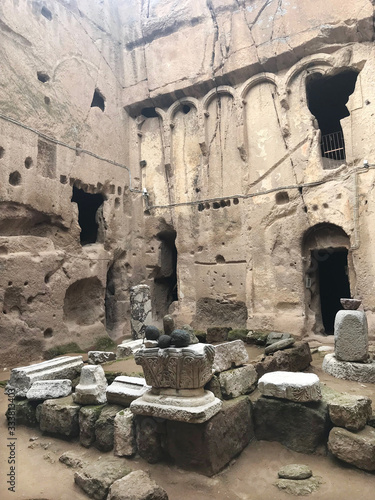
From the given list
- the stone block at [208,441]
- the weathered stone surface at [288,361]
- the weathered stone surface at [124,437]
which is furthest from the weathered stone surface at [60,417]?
the weathered stone surface at [288,361]

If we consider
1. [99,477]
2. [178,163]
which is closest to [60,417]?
[99,477]

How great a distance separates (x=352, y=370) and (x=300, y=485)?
255 cm

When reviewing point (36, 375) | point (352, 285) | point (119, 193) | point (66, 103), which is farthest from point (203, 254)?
point (36, 375)

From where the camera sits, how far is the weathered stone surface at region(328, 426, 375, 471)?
3668mm

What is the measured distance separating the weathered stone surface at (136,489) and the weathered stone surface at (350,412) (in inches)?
77.8

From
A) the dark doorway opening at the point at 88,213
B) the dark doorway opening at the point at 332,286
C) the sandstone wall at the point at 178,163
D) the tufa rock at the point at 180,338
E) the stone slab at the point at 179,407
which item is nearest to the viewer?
the stone slab at the point at 179,407

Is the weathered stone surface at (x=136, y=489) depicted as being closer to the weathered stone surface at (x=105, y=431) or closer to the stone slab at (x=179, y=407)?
the stone slab at (x=179, y=407)

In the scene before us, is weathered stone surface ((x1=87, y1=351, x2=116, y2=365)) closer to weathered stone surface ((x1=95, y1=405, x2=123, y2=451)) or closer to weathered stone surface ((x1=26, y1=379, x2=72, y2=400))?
weathered stone surface ((x1=26, y1=379, x2=72, y2=400))

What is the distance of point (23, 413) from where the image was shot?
5.13m

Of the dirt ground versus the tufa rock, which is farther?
the tufa rock

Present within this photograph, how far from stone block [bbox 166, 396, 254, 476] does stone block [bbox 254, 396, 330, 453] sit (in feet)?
1.06

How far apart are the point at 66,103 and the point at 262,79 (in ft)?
17.6

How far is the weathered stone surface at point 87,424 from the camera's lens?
179 inches

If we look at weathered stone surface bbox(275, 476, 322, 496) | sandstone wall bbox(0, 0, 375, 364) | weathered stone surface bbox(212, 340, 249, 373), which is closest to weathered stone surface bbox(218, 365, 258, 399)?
weathered stone surface bbox(212, 340, 249, 373)
